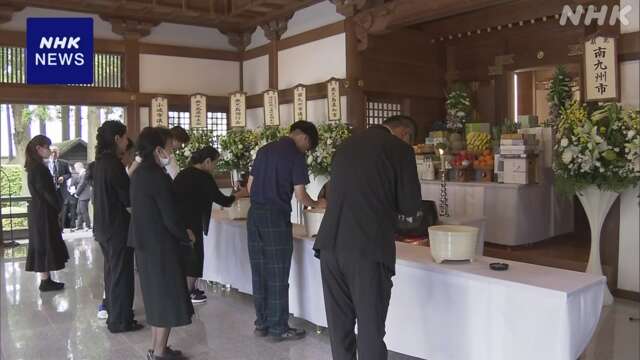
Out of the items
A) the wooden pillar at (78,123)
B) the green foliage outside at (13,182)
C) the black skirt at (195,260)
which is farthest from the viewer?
the wooden pillar at (78,123)

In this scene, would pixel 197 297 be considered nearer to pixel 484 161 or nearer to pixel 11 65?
pixel 484 161

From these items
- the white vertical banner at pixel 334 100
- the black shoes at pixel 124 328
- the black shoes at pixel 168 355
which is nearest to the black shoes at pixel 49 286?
the black shoes at pixel 124 328

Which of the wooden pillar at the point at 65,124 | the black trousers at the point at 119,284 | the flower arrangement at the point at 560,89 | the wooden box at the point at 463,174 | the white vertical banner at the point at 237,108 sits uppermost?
the wooden pillar at the point at 65,124

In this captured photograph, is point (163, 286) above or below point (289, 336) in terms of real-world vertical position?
above

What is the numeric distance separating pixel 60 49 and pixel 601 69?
428 cm

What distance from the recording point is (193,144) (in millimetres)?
7492

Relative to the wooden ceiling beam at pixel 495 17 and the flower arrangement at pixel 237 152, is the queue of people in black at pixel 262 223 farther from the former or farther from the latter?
the wooden ceiling beam at pixel 495 17

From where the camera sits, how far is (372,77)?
7031 millimetres

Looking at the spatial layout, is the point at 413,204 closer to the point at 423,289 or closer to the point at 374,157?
the point at 374,157

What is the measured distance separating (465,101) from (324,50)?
6.39 ft

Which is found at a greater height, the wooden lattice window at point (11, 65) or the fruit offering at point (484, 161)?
the wooden lattice window at point (11, 65)

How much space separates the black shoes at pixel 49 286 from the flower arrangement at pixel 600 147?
4500mm

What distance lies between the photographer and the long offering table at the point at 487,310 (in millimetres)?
2422

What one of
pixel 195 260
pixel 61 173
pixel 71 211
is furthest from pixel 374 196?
pixel 71 211
